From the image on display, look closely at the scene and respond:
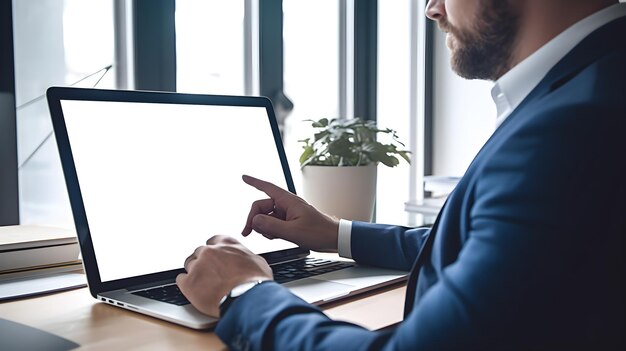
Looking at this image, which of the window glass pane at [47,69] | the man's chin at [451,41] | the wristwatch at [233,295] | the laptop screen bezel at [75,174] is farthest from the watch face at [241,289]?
the window glass pane at [47,69]

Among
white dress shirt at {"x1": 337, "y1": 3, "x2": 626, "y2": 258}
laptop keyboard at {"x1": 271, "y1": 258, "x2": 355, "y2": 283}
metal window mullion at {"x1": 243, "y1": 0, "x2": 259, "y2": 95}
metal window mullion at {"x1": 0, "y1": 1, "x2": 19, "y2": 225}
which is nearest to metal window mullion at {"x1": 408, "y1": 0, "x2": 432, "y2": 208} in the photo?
metal window mullion at {"x1": 243, "y1": 0, "x2": 259, "y2": 95}

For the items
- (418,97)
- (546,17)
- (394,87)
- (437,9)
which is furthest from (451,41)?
(418,97)

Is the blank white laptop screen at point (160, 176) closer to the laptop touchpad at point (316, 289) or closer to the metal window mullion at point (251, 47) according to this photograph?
the laptop touchpad at point (316, 289)

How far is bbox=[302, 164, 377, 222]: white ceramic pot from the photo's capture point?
1.48 metres

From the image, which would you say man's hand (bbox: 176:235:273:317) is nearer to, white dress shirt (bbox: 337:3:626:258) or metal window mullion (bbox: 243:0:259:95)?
white dress shirt (bbox: 337:3:626:258)

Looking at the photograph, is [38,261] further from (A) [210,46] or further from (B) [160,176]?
(A) [210,46]

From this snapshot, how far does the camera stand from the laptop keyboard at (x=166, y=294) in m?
0.78

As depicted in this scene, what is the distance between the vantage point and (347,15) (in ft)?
7.25

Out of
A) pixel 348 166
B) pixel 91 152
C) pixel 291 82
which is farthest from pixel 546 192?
pixel 291 82

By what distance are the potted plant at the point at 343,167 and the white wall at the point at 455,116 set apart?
92cm

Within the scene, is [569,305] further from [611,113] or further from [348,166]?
[348,166]

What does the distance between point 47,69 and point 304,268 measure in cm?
75

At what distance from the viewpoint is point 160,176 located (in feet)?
3.12

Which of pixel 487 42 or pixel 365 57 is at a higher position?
pixel 365 57
